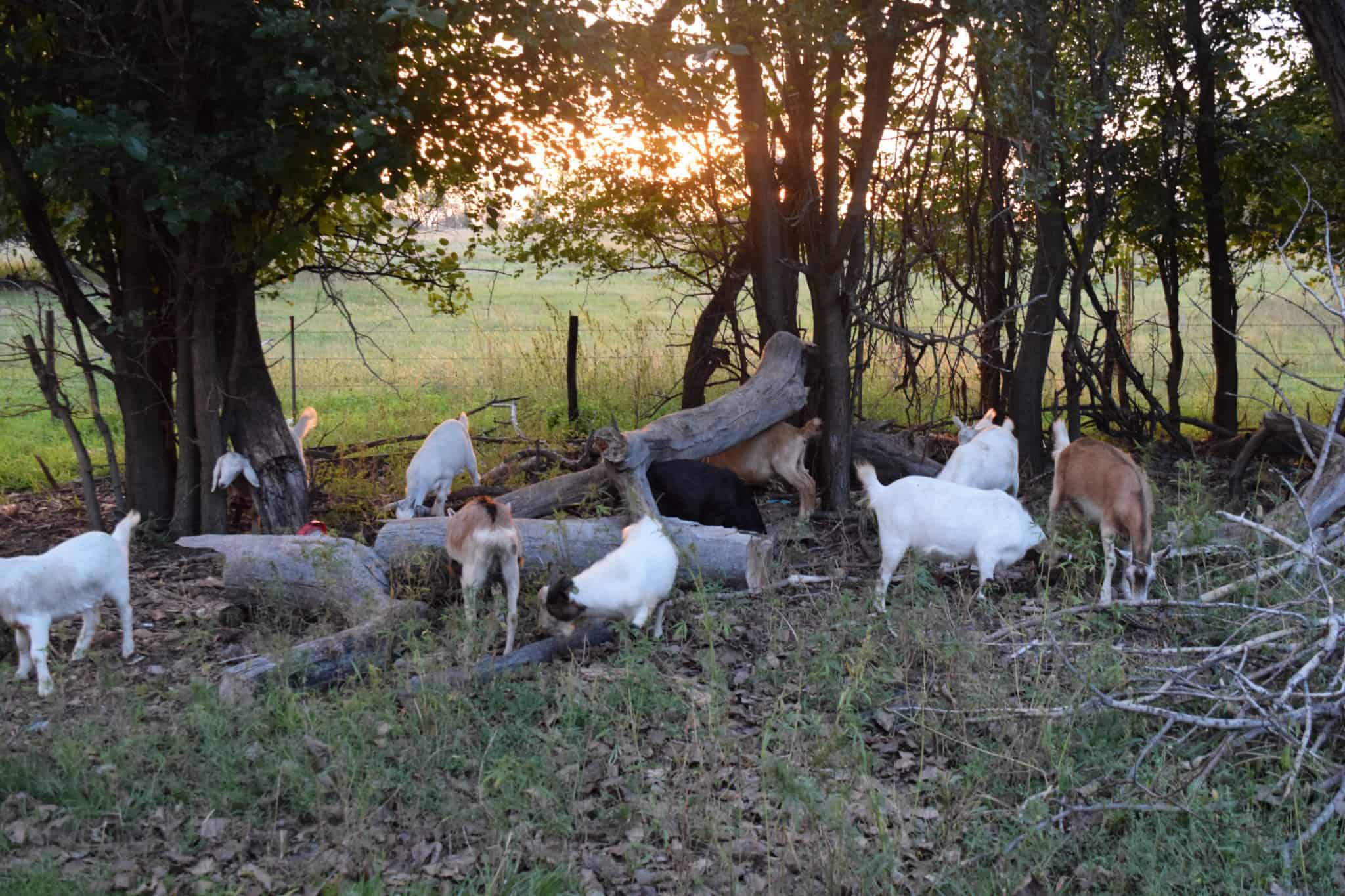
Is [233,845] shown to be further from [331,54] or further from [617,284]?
[617,284]

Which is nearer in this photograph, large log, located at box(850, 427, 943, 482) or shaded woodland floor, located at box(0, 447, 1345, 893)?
shaded woodland floor, located at box(0, 447, 1345, 893)

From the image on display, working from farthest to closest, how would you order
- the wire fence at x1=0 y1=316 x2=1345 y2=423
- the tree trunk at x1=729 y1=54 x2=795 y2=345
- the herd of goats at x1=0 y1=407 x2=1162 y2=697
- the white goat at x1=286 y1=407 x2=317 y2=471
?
the wire fence at x1=0 y1=316 x2=1345 y2=423 → the tree trunk at x1=729 y1=54 x2=795 y2=345 → the white goat at x1=286 y1=407 x2=317 y2=471 → the herd of goats at x1=0 y1=407 x2=1162 y2=697

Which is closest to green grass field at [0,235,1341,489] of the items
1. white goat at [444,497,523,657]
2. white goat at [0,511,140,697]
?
white goat at [444,497,523,657]

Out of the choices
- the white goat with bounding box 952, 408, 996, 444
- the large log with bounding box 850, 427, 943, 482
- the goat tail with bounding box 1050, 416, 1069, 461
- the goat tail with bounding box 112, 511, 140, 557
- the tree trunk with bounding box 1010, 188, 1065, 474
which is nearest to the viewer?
the goat tail with bounding box 112, 511, 140, 557

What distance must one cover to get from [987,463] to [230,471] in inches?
189

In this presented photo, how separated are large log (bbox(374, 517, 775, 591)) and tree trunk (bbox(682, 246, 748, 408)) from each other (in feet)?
11.6

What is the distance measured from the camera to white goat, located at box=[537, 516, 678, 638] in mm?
5594

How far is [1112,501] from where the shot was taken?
256 inches

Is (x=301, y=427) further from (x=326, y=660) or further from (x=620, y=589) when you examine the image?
(x=620, y=589)

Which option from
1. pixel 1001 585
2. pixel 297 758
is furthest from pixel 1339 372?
pixel 297 758

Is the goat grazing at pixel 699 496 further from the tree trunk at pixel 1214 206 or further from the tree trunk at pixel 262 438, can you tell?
the tree trunk at pixel 1214 206

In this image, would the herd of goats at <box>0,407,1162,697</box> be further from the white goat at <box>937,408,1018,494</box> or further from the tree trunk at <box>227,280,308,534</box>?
the tree trunk at <box>227,280,308,534</box>

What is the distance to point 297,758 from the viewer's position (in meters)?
4.55

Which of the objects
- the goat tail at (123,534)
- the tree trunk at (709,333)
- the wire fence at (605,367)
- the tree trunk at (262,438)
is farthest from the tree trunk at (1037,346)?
the goat tail at (123,534)
